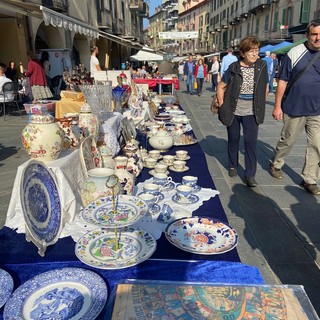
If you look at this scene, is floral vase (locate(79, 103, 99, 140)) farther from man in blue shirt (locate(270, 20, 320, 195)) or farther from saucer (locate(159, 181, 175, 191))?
man in blue shirt (locate(270, 20, 320, 195))

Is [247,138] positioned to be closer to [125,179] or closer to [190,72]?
[125,179]

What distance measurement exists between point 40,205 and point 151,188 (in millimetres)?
735

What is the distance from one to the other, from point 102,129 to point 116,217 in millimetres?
1267

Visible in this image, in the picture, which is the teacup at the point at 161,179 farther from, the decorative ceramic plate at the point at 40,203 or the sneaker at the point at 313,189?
the sneaker at the point at 313,189

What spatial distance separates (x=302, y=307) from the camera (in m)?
0.85

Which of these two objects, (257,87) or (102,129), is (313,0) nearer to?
(257,87)

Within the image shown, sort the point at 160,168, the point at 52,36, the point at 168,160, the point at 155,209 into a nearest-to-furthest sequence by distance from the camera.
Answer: the point at 155,209, the point at 160,168, the point at 168,160, the point at 52,36

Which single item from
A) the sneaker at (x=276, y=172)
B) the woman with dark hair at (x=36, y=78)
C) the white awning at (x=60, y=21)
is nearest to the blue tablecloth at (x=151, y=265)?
the sneaker at (x=276, y=172)

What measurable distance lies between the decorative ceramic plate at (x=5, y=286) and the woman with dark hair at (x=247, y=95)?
2459 millimetres

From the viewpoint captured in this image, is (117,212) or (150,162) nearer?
(117,212)

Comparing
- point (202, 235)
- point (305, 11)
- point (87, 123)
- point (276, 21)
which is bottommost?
point (202, 235)

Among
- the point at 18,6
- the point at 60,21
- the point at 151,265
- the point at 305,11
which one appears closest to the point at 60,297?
the point at 151,265

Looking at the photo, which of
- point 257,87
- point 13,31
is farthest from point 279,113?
point 13,31

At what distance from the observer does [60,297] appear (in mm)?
992
